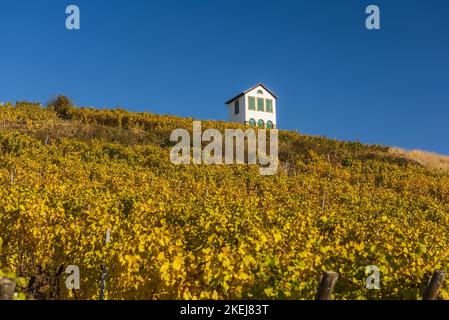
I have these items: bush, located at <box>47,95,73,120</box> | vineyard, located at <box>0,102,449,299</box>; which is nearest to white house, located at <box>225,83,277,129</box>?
vineyard, located at <box>0,102,449,299</box>

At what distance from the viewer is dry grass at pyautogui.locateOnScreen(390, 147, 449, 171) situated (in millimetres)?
37250

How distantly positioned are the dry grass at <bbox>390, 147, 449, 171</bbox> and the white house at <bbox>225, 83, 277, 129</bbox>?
12.6 m

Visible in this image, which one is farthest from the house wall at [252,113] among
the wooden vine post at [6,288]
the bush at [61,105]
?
the wooden vine post at [6,288]

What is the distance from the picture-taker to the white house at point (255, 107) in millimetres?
45250

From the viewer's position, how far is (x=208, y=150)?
33.2 meters

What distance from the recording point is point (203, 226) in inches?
384

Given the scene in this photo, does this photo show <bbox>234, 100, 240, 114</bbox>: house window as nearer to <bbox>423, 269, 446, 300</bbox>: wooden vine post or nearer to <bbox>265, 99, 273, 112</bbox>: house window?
<bbox>265, 99, 273, 112</bbox>: house window

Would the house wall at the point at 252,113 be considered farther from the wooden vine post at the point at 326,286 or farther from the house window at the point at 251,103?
the wooden vine post at the point at 326,286

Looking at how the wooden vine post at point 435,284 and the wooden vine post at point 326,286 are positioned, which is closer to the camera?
the wooden vine post at point 326,286

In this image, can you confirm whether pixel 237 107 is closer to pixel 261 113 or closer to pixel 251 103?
pixel 251 103

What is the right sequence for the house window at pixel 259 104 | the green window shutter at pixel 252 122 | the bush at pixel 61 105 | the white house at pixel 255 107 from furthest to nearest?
the house window at pixel 259 104 → the white house at pixel 255 107 → the green window shutter at pixel 252 122 → the bush at pixel 61 105

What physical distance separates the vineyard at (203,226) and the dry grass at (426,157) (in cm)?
425

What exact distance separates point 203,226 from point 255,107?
36.9m

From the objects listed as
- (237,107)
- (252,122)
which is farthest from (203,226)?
(237,107)
